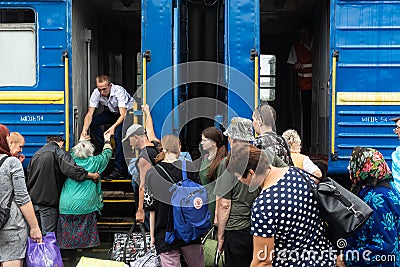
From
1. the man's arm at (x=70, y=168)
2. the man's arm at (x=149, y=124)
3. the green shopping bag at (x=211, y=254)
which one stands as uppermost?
the man's arm at (x=149, y=124)

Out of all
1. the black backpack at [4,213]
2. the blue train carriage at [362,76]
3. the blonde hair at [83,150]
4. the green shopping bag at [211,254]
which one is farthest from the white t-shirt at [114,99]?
the black backpack at [4,213]

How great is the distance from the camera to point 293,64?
862 cm

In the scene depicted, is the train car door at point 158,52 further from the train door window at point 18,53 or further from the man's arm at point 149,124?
the train door window at point 18,53

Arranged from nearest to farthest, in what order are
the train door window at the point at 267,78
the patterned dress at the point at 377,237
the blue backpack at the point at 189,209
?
the patterned dress at the point at 377,237 < the blue backpack at the point at 189,209 < the train door window at the point at 267,78

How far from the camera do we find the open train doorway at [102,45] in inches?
260

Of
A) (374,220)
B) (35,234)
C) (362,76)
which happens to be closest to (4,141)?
(35,234)

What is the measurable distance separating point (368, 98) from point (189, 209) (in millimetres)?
2703

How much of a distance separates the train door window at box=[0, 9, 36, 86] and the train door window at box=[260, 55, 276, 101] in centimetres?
441

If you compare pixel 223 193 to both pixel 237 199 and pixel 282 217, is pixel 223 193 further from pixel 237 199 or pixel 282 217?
pixel 282 217

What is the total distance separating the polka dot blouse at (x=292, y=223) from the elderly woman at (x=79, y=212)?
9.35 feet

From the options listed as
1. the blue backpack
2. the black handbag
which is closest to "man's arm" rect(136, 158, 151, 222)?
the blue backpack

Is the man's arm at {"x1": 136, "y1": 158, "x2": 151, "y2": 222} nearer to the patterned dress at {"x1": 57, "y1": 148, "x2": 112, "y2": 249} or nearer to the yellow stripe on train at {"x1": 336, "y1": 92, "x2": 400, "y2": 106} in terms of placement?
the patterned dress at {"x1": 57, "y1": 148, "x2": 112, "y2": 249}

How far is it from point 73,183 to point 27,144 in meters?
1.01

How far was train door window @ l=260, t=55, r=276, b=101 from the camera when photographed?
9.29m
